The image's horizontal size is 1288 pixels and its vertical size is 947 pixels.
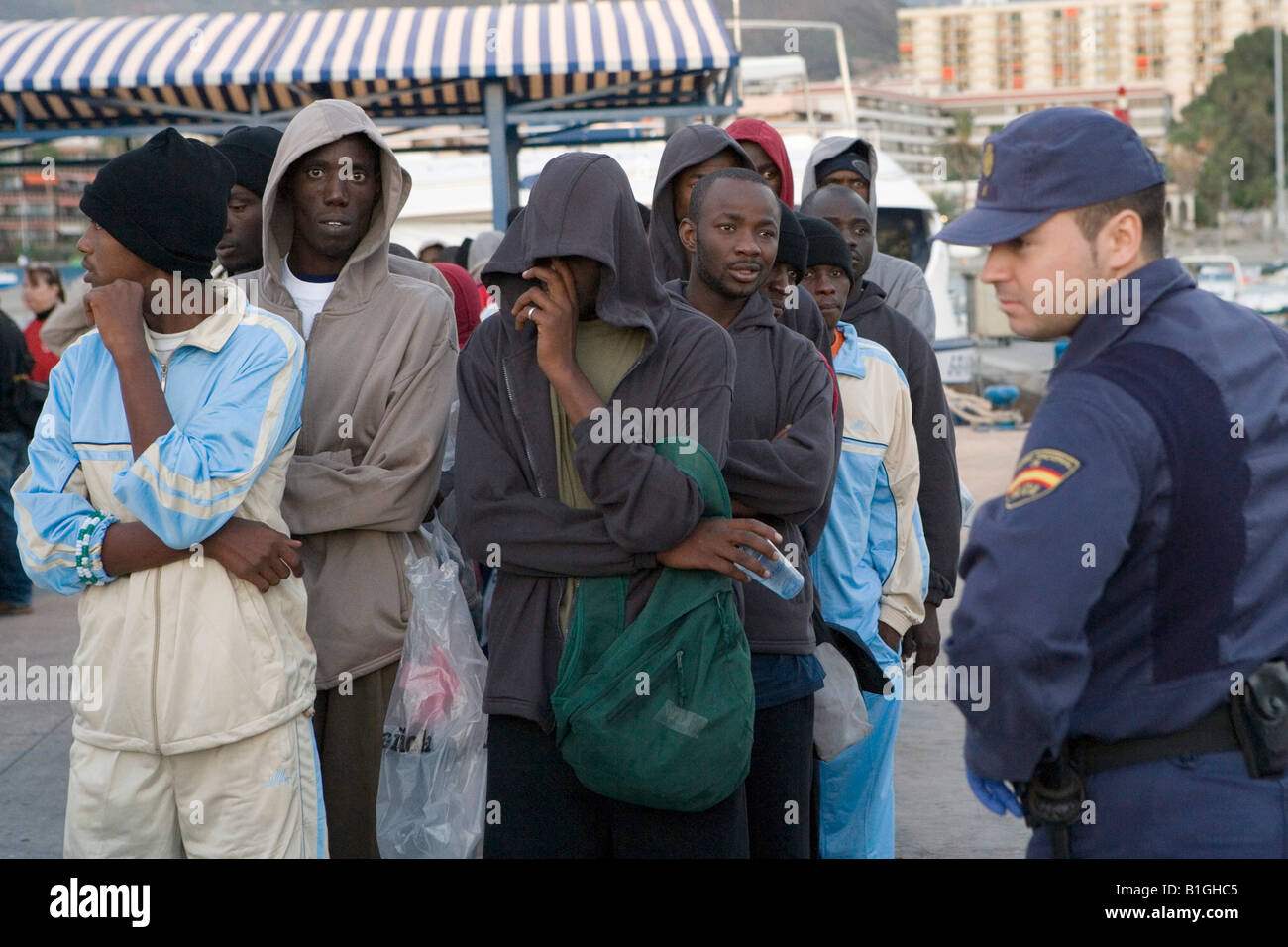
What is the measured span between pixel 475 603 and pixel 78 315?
1.73 metres

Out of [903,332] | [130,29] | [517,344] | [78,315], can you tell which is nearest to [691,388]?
[517,344]

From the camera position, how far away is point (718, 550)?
2.73 m

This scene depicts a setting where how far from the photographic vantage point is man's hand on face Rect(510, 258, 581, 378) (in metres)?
→ 2.75

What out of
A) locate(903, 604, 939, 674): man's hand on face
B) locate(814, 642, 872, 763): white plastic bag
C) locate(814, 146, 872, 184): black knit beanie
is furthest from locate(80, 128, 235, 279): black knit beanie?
locate(814, 146, 872, 184): black knit beanie

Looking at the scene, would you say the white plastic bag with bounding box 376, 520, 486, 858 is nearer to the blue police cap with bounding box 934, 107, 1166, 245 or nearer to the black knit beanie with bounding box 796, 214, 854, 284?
the black knit beanie with bounding box 796, 214, 854, 284

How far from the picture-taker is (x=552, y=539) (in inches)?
109

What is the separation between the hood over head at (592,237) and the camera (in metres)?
2.75

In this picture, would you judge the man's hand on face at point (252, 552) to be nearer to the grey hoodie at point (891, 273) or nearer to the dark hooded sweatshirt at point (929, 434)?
the dark hooded sweatshirt at point (929, 434)

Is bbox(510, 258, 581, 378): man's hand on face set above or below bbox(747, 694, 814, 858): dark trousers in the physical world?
above

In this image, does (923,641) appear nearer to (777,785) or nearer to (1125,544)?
(777,785)

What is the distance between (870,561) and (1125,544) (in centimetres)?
195

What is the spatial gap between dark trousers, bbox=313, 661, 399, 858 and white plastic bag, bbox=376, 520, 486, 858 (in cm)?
8

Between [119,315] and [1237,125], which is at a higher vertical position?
[119,315]

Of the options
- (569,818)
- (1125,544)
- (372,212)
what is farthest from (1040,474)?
(372,212)
